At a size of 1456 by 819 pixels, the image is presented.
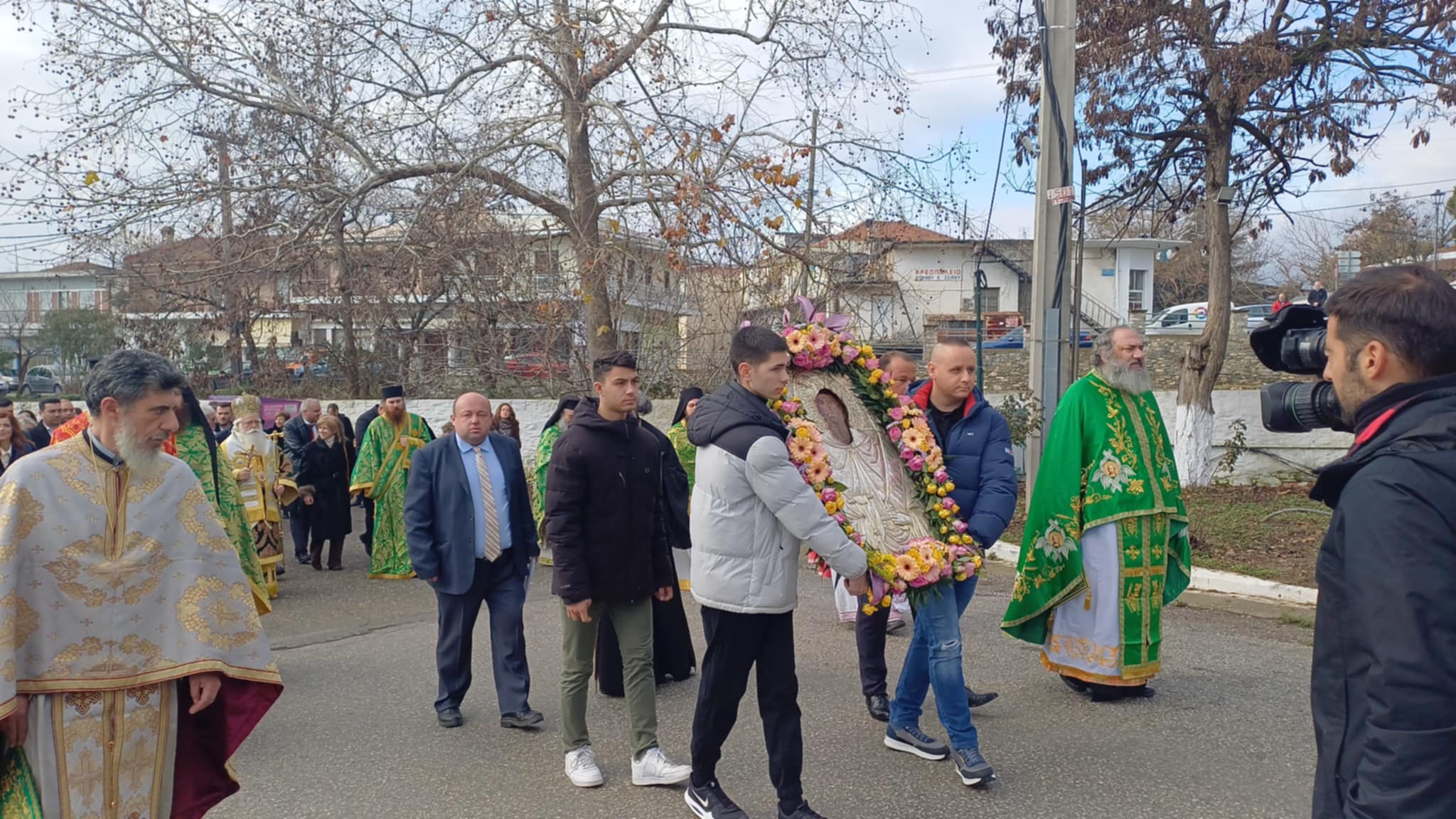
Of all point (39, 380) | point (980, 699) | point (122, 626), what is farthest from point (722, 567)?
point (39, 380)

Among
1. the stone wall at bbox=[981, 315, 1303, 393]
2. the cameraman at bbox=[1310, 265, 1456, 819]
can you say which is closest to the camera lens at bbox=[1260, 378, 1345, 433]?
the cameraman at bbox=[1310, 265, 1456, 819]

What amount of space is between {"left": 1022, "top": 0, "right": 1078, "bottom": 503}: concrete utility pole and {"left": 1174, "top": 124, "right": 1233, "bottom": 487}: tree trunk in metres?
5.36

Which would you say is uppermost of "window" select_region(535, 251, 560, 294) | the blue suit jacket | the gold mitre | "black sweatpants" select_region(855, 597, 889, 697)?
"window" select_region(535, 251, 560, 294)

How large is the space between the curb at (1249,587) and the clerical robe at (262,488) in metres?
6.54

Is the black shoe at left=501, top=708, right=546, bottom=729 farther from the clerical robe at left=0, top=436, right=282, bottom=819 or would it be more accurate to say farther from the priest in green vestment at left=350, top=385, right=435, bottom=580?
the priest in green vestment at left=350, top=385, right=435, bottom=580

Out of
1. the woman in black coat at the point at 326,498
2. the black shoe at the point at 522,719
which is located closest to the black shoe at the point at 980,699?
the black shoe at the point at 522,719

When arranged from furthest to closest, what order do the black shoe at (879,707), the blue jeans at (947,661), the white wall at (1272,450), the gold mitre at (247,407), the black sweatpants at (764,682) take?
1. the white wall at (1272,450)
2. the gold mitre at (247,407)
3. the black shoe at (879,707)
4. the blue jeans at (947,661)
5. the black sweatpants at (764,682)

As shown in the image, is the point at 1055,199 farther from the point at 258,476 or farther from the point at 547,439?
the point at 258,476

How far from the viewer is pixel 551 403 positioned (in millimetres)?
16906

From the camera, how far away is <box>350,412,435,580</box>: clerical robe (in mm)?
9344

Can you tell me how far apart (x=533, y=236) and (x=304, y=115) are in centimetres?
301

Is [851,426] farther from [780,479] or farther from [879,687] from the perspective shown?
[879,687]

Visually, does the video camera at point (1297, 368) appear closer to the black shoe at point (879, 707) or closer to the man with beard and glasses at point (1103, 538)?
the man with beard and glasses at point (1103, 538)

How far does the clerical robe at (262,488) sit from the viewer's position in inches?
396
